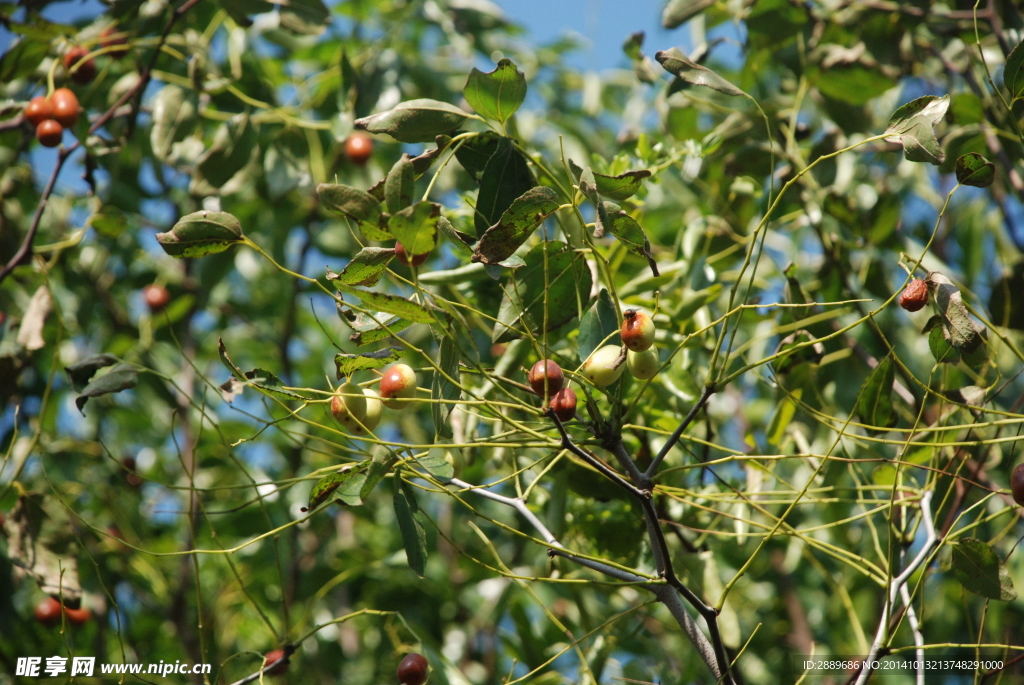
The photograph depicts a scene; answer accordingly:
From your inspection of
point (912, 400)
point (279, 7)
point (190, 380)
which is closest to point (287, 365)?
point (190, 380)

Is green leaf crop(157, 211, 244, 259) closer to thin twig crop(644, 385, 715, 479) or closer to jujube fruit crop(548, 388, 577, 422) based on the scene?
jujube fruit crop(548, 388, 577, 422)

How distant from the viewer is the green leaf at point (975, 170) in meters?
0.88

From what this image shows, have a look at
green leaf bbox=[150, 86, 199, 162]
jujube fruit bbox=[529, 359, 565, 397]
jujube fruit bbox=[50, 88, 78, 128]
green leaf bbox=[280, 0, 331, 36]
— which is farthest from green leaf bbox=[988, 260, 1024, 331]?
jujube fruit bbox=[50, 88, 78, 128]

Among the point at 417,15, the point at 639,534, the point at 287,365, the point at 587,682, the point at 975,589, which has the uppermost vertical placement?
the point at 417,15

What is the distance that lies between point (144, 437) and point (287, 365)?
0.90 metres

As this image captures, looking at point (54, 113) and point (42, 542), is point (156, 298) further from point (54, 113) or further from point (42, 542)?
point (42, 542)

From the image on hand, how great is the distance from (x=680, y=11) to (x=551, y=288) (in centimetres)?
87

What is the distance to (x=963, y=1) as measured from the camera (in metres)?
1.48

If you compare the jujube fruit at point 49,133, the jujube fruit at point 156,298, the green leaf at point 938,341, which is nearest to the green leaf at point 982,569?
the green leaf at point 938,341

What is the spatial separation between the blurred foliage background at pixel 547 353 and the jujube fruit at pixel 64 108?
0.18 ft

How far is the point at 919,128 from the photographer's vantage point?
34.3 inches

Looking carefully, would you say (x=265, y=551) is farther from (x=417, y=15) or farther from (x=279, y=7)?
(x=417, y=15)

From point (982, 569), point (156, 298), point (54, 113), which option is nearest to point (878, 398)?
point (982, 569)

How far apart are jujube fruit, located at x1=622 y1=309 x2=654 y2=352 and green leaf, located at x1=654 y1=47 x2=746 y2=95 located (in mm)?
291
